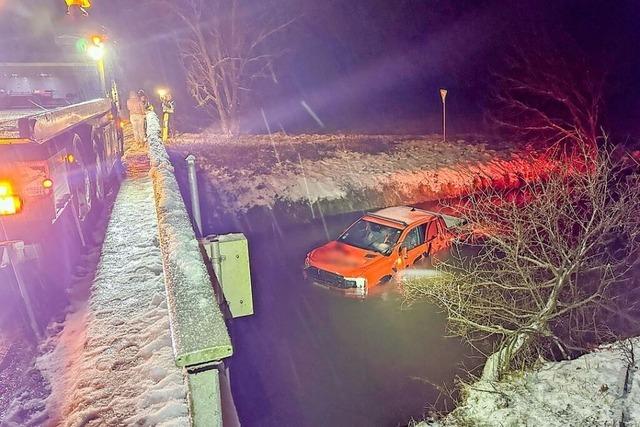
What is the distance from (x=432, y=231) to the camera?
37.9 feet

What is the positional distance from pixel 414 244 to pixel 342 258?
196 cm

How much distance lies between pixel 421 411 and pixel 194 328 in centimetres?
634

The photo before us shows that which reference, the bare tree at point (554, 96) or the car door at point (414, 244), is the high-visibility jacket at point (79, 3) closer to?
the car door at point (414, 244)

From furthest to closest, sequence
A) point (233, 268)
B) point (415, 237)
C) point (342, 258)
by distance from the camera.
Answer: point (415, 237) < point (342, 258) < point (233, 268)

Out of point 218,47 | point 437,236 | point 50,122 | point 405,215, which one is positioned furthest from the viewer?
point 218,47

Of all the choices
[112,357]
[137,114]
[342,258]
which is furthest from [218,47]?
[112,357]

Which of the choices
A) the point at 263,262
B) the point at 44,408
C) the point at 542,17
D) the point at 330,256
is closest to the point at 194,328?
the point at 44,408

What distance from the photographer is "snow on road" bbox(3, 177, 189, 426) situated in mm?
3520

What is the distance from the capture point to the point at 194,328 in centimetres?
223

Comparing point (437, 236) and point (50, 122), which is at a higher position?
point (50, 122)

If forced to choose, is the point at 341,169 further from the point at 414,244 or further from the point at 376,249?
the point at 376,249

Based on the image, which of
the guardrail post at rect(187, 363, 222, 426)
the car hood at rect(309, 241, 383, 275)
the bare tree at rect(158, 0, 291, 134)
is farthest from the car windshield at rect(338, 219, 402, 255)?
the bare tree at rect(158, 0, 291, 134)

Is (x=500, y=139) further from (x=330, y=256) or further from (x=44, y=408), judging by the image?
(x=44, y=408)

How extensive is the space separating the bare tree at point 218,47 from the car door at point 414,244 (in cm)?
1713
